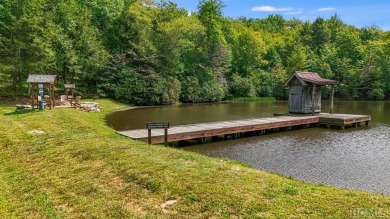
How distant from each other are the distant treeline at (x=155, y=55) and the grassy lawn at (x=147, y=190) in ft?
89.9

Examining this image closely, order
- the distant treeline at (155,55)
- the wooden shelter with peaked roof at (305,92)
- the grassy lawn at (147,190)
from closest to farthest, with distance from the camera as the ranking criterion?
the grassy lawn at (147,190), the wooden shelter with peaked roof at (305,92), the distant treeline at (155,55)

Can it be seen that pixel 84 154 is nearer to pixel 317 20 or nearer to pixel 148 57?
pixel 148 57

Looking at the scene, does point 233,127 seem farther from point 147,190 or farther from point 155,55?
point 155,55

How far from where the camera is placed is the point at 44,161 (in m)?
12.0

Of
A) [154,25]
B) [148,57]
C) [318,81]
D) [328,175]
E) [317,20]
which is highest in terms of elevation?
[317,20]

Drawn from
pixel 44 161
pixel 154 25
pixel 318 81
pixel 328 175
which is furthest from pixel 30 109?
pixel 154 25

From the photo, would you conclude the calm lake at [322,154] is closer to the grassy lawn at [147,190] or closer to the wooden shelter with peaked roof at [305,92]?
the grassy lawn at [147,190]

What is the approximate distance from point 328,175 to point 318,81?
18.0 meters

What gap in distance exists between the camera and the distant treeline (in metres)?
36.1

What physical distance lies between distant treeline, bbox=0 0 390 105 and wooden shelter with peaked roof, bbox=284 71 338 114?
67.1 feet

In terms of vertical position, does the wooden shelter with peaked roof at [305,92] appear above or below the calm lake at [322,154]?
above

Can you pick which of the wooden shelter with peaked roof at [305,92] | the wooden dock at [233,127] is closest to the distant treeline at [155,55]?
the wooden shelter with peaked roof at [305,92]

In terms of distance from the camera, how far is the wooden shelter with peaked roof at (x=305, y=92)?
2898 cm

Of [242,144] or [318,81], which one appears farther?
[318,81]
